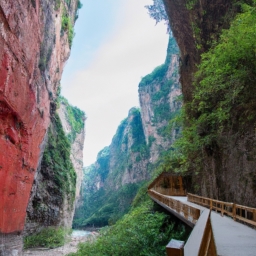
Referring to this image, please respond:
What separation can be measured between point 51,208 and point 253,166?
74.3 ft

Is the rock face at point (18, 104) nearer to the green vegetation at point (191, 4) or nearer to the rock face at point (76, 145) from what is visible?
the green vegetation at point (191, 4)

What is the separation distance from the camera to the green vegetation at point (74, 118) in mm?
54194

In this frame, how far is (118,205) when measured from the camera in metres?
59.9

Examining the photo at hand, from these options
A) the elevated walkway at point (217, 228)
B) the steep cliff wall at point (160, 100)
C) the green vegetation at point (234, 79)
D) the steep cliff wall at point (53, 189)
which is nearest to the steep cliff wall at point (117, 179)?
the steep cliff wall at point (160, 100)

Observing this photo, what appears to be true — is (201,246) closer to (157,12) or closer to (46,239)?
(46,239)

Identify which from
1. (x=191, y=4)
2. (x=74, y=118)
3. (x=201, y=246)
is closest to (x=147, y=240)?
(x=201, y=246)

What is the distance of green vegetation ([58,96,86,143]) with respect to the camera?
2134 inches

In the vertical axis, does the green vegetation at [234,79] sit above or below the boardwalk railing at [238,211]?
above

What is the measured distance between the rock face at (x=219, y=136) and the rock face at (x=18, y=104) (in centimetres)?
980

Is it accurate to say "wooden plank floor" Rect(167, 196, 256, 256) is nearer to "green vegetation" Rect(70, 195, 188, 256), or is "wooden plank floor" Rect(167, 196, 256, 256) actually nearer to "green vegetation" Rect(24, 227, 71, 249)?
"green vegetation" Rect(70, 195, 188, 256)

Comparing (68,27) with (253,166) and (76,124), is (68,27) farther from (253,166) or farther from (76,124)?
(76,124)

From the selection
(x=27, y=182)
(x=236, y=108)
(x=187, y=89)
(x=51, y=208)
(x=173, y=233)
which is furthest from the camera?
(x=51, y=208)

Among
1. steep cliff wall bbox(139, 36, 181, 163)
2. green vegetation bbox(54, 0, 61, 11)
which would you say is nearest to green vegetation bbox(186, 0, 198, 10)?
green vegetation bbox(54, 0, 61, 11)

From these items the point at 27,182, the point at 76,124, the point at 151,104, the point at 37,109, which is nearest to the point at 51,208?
the point at 27,182
